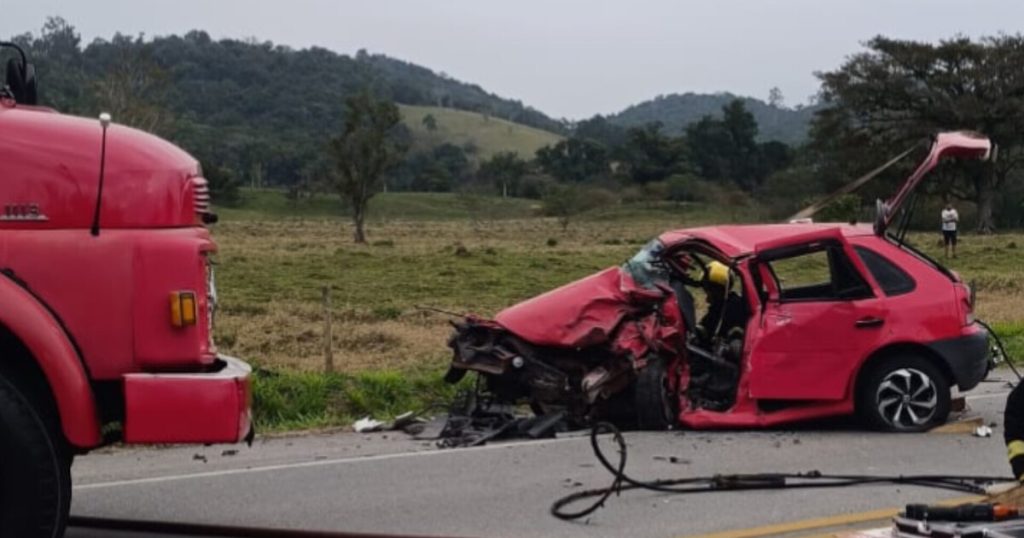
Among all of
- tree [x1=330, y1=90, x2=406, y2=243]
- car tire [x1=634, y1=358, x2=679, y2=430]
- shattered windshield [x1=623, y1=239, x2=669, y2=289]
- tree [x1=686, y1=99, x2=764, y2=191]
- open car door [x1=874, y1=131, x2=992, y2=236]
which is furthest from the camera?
tree [x1=686, y1=99, x2=764, y2=191]

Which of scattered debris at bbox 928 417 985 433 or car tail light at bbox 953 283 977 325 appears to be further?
car tail light at bbox 953 283 977 325

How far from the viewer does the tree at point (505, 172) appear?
311 feet

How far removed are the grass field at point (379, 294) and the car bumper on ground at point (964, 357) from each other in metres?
4.57

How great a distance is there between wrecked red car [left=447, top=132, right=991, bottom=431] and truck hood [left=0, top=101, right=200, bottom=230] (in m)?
4.49

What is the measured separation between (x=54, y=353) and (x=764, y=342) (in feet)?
18.7

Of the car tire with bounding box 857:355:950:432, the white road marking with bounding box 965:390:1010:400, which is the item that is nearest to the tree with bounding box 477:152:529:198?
the white road marking with bounding box 965:390:1010:400

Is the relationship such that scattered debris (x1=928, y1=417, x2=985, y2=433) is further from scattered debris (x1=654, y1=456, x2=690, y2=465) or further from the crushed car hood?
the crushed car hood

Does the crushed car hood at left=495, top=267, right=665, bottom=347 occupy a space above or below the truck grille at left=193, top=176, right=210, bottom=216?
below

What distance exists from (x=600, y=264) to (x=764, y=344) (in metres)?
22.1

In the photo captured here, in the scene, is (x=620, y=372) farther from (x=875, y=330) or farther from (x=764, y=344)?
(x=875, y=330)

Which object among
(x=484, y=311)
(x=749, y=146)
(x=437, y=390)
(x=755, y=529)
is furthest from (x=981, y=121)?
(x=755, y=529)

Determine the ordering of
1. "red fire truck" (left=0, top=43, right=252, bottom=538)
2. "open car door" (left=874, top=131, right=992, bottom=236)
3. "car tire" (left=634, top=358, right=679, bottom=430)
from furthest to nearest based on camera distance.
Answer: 1. "open car door" (left=874, top=131, right=992, bottom=236)
2. "car tire" (left=634, top=358, right=679, bottom=430)
3. "red fire truck" (left=0, top=43, right=252, bottom=538)

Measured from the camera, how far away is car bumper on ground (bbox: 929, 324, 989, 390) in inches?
374

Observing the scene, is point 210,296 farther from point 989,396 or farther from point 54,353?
point 989,396
